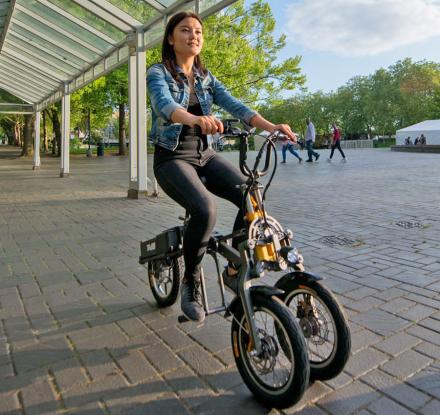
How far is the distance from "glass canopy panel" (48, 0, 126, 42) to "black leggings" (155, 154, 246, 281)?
325 inches

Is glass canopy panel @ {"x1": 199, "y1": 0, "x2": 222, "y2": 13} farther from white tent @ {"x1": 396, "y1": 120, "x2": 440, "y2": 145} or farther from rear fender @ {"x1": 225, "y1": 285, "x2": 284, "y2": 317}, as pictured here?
white tent @ {"x1": 396, "y1": 120, "x2": 440, "y2": 145}

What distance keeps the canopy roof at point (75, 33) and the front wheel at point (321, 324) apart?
5.27 meters

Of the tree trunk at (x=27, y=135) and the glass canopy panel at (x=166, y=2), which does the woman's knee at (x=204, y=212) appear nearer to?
the glass canopy panel at (x=166, y=2)

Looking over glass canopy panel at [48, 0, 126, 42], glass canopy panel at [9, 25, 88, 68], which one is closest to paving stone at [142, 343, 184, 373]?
glass canopy panel at [48, 0, 126, 42]

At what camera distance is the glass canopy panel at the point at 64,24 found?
33.6 ft

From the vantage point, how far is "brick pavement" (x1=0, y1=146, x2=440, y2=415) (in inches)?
87.4

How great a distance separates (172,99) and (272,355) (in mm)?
1487

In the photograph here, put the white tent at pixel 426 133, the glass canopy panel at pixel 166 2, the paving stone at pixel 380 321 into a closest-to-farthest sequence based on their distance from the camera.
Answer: the paving stone at pixel 380 321
the glass canopy panel at pixel 166 2
the white tent at pixel 426 133

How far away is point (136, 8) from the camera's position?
8984mm

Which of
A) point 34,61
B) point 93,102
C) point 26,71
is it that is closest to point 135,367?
point 34,61

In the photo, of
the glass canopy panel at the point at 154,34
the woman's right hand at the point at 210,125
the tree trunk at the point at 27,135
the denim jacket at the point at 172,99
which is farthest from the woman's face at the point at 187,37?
the tree trunk at the point at 27,135

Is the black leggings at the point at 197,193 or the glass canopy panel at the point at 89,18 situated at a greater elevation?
the glass canopy panel at the point at 89,18

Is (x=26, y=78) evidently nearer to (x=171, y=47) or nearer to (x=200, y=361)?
(x=171, y=47)

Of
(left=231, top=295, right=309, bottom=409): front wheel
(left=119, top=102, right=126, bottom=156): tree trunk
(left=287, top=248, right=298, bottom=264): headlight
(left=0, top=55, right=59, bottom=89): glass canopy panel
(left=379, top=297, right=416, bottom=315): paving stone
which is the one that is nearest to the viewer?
(left=231, top=295, right=309, bottom=409): front wheel
